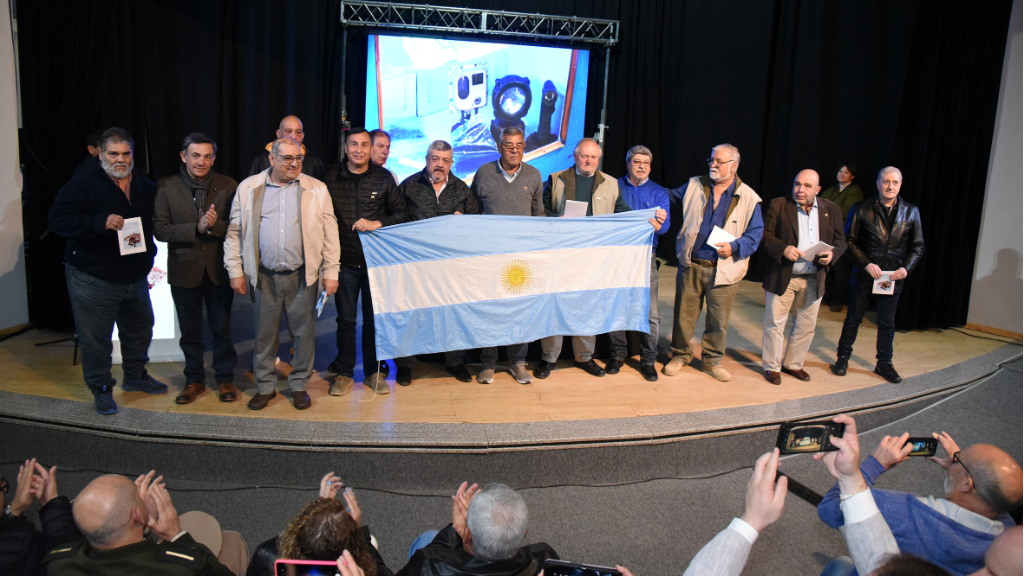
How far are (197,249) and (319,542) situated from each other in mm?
2330

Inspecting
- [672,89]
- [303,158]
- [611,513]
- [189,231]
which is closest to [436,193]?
[303,158]

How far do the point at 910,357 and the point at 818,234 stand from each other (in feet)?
5.22

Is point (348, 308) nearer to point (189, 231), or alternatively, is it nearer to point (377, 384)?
point (377, 384)

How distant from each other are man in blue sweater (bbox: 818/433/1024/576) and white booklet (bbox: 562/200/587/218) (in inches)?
94.3

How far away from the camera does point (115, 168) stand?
128 inches

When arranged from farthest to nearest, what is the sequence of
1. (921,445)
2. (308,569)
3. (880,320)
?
(880,320)
(921,445)
(308,569)

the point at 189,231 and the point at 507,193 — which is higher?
the point at 507,193

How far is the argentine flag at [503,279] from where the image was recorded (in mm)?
3689

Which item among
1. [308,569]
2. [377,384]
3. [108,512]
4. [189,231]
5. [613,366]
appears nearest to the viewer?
[308,569]

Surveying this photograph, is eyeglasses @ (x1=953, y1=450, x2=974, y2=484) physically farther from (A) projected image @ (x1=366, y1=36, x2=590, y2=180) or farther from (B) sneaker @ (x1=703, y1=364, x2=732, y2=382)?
(A) projected image @ (x1=366, y1=36, x2=590, y2=180)

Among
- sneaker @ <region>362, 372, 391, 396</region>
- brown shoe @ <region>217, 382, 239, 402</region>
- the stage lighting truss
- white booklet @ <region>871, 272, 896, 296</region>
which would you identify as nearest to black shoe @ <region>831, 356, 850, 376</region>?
white booklet @ <region>871, 272, 896, 296</region>

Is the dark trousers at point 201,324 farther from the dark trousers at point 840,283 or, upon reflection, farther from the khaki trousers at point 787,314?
the dark trousers at point 840,283

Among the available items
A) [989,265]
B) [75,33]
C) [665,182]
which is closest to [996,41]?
[989,265]

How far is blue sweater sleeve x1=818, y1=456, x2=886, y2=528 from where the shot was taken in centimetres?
192
